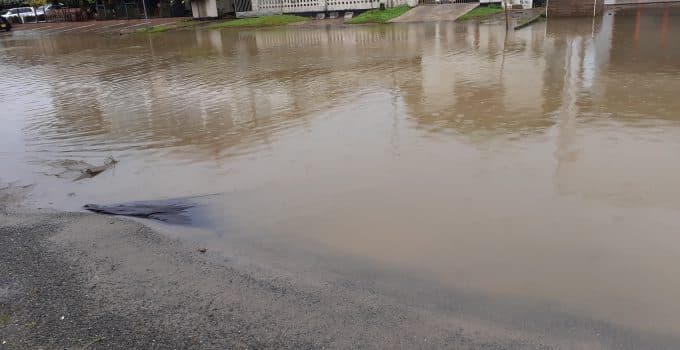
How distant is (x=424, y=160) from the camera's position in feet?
25.9

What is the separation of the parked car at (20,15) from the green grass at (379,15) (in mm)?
36618

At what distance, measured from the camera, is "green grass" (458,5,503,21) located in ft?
101

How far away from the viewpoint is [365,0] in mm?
37406

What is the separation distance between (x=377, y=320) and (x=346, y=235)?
166 centimetres

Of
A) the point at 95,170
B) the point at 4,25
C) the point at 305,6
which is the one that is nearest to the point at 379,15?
the point at 305,6

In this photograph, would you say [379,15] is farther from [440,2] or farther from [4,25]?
[4,25]

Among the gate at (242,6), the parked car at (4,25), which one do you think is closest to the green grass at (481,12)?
the gate at (242,6)

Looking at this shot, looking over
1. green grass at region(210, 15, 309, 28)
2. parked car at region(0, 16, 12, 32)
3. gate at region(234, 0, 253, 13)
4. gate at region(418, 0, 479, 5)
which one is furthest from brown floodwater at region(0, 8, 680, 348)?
parked car at region(0, 16, 12, 32)

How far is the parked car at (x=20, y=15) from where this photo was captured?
176 ft

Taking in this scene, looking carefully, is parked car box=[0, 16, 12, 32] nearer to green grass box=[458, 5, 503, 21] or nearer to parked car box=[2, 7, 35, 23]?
parked car box=[2, 7, 35, 23]

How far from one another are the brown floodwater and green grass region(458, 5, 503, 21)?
→ 14.3 m

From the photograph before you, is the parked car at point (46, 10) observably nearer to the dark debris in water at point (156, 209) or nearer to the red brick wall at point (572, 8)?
the red brick wall at point (572, 8)

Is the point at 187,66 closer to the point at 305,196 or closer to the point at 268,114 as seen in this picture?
the point at 268,114

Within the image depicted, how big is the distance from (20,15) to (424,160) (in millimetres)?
58002
